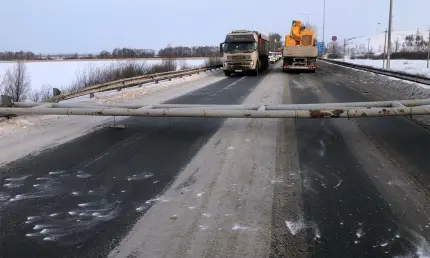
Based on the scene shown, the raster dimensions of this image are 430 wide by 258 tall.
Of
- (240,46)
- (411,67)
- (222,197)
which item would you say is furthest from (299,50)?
(222,197)

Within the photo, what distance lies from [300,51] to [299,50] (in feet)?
0.40

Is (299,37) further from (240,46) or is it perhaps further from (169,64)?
(169,64)

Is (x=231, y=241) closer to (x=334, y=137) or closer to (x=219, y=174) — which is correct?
(x=219, y=174)

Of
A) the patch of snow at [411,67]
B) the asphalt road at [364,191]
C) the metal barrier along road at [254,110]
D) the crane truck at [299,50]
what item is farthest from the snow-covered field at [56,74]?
the asphalt road at [364,191]

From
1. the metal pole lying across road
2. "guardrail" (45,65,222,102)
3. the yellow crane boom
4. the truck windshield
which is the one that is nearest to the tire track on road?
the metal pole lying across road

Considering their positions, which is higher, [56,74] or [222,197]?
[56,74]

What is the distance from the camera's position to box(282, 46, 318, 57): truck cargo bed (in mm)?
33031

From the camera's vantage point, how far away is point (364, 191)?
513 cm

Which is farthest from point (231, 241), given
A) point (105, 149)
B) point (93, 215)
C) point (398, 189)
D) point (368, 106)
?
point (368, 106)

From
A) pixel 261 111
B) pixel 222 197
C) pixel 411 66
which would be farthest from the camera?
pixel 411 66

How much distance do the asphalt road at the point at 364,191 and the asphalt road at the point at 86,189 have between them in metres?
1.92

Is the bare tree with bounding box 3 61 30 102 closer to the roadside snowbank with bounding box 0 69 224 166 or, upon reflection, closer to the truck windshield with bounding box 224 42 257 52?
the truck windshield with bounding box 224 42 257 52

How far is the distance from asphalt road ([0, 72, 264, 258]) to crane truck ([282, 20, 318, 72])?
26201mm

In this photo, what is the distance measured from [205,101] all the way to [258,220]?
34.2 feet
